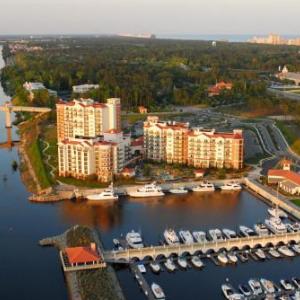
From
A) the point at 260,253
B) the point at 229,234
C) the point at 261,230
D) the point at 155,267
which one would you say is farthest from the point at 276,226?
the point at 155,267

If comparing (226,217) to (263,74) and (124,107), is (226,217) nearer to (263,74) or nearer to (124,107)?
(124,107)

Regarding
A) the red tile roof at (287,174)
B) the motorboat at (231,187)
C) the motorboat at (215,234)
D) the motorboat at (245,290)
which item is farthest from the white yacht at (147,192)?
the motorboat at (245,290)

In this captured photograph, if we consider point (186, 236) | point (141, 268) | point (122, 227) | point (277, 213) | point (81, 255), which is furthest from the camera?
point (277, 213)

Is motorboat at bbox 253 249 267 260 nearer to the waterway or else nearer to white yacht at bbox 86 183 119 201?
the waterway

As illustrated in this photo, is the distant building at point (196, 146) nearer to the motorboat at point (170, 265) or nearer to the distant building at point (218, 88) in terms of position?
the motorboat at point (170, 265)

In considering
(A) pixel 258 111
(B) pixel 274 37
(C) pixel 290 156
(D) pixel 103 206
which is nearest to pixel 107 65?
(A) pixel 258 111

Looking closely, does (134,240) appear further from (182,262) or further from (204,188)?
(204,188)

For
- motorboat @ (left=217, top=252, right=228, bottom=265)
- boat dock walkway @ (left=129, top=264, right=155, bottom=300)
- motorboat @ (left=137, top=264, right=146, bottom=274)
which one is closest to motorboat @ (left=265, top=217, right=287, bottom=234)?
motorboat @ (left=217, top=252, right=228, bottom=265)
